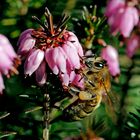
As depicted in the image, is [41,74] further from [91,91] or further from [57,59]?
[91,91]

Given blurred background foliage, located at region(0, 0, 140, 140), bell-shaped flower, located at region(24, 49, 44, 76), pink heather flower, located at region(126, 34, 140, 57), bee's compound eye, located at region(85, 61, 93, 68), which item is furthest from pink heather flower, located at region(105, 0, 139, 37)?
bell-shaped flower, located at region(24, 49, 44, 76)

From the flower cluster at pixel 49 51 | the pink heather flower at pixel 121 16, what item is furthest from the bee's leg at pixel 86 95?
the pink heather flower at pixel 121 16

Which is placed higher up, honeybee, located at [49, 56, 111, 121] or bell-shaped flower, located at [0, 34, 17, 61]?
bell-shaped flower, located at [0, 34, 17, 61]

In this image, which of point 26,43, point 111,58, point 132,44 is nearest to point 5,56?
point 26,43

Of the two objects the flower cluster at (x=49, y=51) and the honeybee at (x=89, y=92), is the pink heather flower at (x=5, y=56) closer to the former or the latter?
the flower cluster at (x=49, y=51)

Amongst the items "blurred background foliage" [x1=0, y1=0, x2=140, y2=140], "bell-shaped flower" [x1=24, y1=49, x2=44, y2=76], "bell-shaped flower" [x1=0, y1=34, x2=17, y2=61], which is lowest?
"blurred background foliage" [x1=0, y1=0, x2=140, y2=140]

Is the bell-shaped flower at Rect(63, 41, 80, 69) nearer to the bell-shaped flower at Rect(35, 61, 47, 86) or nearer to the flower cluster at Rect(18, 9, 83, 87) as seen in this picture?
the flower cluster at Rect(18, 9, 83, 87)
